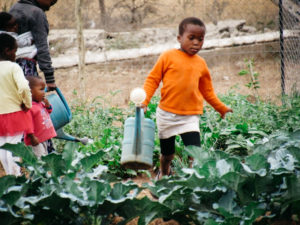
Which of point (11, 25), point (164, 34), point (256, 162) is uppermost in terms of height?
point (164, 34)

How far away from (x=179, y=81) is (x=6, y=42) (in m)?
1.32

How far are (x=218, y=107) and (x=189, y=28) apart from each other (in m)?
0.70

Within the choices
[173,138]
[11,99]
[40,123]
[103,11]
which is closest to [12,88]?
[11,99]

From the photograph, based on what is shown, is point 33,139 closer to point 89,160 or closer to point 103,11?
point 89,160

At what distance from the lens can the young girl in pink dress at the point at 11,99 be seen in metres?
2.89

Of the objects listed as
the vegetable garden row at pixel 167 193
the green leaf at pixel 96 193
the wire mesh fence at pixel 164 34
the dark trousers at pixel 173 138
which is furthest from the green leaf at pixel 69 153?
the wire mesh fence at pixel 164 34

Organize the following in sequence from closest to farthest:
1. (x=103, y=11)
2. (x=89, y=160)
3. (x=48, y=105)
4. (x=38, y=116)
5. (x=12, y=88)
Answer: (x=89, y=160) → (x=12, y=88) → (x=38, y=116) → (x=48, y=105) → (x=103, y=11)

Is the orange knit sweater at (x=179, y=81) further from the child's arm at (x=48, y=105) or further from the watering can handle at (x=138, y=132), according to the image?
the child's arm at (x=48, y=105)

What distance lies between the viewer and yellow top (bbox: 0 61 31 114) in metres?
2.87

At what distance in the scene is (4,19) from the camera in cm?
310

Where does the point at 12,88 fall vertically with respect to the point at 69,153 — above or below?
above

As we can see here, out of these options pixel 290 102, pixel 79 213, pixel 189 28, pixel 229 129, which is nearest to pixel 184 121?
pixel 189 28

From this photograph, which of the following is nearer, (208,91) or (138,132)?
(138,132)

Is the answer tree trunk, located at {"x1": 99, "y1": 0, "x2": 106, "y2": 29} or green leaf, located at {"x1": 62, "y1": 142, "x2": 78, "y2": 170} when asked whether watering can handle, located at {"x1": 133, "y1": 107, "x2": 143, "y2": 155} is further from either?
tree trunk, located at {"x1": 99, "y1": 0, "x2": 106, "y2": 29}
